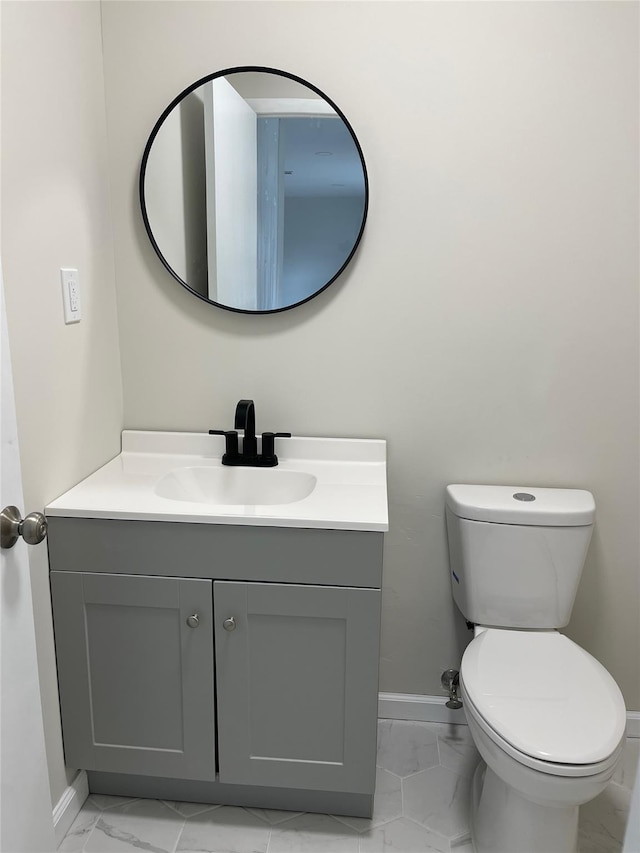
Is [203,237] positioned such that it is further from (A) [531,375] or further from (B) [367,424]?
(A) [531,375]

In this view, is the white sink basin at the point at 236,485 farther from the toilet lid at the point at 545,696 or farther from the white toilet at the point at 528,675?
the toilet lid at the point at 545,696

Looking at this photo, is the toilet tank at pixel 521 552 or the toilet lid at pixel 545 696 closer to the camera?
the toilet lid at pixel 545 696

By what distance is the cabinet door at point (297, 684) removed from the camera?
1.52 meters

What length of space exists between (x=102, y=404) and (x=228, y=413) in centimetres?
35

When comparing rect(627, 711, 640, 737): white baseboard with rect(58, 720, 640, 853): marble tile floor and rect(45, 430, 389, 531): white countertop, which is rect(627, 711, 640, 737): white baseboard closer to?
rect(58, 720, 640, 853): marble tile floor

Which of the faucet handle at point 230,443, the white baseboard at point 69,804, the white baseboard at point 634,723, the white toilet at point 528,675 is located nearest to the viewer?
the white toilet at point 528,675

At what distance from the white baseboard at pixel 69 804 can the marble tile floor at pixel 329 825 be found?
0.02 metres

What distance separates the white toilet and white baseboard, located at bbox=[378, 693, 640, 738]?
28 cm

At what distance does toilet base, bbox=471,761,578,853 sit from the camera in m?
1.46

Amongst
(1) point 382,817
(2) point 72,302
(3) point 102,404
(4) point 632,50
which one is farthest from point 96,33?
(1) point 382,817

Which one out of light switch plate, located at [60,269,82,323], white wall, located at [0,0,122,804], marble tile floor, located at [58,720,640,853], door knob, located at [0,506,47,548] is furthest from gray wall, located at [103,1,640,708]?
door knob, located at [0,506,47,548]

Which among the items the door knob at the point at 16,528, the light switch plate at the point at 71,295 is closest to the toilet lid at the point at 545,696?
the door knob at the point at 16,528

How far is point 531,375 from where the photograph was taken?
1.83 metres

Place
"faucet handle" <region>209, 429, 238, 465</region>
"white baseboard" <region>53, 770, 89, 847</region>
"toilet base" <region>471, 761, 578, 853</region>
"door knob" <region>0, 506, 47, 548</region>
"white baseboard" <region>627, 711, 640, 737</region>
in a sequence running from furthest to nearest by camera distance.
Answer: "white baseboard" <region>627, 711, 640, 737</region> → "faucet handle" <region>209, 429, 238, 465</region> → "white baseboard" <region>53, 770, 89, 847</region> → "toilet base" <region>471, 761, 578, 853</region> → "door knob" <region>0, 506, 47, 548</region>
